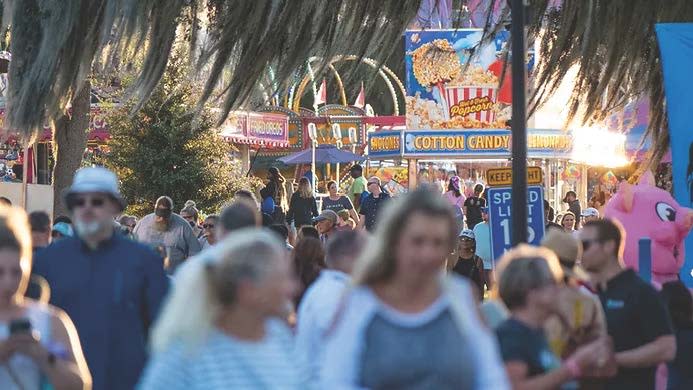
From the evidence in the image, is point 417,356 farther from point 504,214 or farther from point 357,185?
point 357,185

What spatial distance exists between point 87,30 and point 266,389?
9173mm

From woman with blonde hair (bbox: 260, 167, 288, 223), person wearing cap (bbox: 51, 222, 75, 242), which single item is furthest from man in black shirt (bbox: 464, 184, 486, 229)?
person wearing cap (bbox: 51, 222, 75, 242)

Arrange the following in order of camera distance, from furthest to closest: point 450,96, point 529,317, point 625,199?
1. point 450,96
2. point 625,199
3. point 529,317

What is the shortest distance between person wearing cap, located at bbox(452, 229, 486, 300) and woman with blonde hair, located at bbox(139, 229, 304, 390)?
978cm

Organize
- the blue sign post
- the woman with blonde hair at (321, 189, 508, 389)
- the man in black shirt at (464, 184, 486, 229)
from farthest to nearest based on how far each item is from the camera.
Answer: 1. the man in black shirt at (464, 184, 486, 229)
2. the blue sign post
3. the woman with blonde hair at (321, 189, 508, 389)

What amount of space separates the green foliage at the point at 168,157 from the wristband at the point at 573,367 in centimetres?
1821

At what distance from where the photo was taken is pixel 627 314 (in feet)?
23.1

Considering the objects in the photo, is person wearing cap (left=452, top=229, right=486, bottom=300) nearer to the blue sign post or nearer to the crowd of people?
the blue sign post

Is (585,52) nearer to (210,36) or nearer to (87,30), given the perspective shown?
(210,36)

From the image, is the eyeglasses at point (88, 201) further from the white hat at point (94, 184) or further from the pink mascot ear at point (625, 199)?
the pink mascot ear at point (625, 199)

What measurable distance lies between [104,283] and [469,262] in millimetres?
8347

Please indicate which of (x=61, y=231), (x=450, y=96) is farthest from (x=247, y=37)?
(x=450, y=96)

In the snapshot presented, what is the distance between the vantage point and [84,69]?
1347 cm

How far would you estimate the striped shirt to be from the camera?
15.2ft
